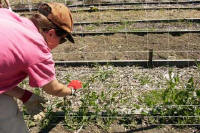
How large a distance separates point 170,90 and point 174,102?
17 centimetres

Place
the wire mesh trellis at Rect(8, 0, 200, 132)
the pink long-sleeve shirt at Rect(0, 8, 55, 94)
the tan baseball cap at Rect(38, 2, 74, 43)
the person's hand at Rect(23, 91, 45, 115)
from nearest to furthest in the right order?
1. the pink long-sleeve shirt at Rect(0, 8, 55, 94)
2. the tan baseball cap at Rect(38, 2, 74, 43)
3. the person's hand at Rect(23, 91, 45, 115)
4. the wire mesh trellis at Rect(8, 0, 200, 132)

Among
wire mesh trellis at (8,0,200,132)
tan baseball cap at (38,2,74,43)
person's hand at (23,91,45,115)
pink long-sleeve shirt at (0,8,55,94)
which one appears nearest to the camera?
pink long-sleeve shirt at (0,8,55,94)

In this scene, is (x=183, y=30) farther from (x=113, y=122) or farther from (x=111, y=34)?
(x=113, y=122)

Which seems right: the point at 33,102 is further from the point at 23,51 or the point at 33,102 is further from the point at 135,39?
the point at 135,39

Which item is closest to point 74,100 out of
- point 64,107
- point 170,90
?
point 64,107

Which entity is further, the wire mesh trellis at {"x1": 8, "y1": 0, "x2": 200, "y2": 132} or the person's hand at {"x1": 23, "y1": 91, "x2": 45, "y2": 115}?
the wire mesh trellis at {"x1": 8, "y1": 0, "x2": 200, "y2": 132}

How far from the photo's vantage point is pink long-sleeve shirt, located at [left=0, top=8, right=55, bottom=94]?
1.75m

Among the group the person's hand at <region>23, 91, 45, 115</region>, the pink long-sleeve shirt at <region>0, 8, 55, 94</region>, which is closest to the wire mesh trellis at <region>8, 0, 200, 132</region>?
the person's hand at <region>23, 91, 45, 115</region>

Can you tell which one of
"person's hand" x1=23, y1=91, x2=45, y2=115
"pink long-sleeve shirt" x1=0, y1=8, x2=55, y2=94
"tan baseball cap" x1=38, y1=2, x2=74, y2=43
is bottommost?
"person's hand" x1=23, y1=91, x2=45, y2=115

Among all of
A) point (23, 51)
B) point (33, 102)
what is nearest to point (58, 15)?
point (23, 51)

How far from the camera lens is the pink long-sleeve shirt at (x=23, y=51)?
1746 mm

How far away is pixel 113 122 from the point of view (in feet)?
10.8

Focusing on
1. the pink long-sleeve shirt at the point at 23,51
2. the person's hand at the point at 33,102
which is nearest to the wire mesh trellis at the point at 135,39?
the person's hand at the point at 33,102

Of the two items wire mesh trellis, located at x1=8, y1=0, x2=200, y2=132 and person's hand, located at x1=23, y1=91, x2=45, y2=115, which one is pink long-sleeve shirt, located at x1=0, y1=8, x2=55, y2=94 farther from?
wire mesh trellis, located at x1=8, y1=0, x2=200, y2=132
